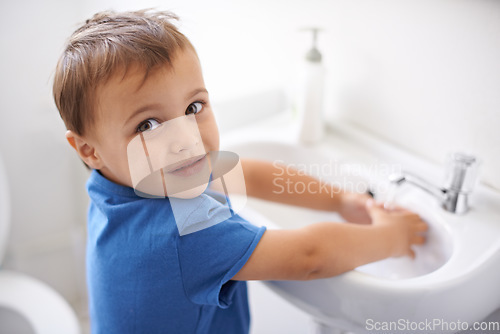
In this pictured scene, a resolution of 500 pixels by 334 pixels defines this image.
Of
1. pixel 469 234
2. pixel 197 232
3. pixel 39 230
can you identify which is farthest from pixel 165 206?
pixel 39 230

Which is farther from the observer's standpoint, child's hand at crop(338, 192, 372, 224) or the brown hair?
child's hand at crop(338, 192, 372, 224)

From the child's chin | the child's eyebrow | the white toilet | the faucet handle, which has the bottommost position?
the white toilet

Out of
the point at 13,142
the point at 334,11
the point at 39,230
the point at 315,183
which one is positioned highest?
the point at 334,11

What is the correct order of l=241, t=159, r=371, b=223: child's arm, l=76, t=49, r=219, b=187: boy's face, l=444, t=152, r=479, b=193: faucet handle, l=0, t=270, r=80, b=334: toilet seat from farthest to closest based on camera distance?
l=0, t=270, r=80, b=334: toilet seat
l=241, t=159, r=371, b=223: child's arm
l=444, t=152, r=479, b=193: faucet handle
l=76, t=49, r=219, b=187: boy's face

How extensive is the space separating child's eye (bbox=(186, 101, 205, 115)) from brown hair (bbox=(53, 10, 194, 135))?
0.05 meters

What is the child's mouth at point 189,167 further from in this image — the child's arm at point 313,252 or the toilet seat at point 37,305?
the toilet seat at point 37,305

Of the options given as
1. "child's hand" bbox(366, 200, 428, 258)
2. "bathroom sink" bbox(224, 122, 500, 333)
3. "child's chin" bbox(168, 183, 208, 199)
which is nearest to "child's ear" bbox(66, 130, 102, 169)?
"child's chin" bbox(168, 183, 208, 199)

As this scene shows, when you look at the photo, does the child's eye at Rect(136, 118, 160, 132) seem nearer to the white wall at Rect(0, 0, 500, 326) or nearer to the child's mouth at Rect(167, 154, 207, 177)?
the child's mouth at Rect(167, 154, 207, 177)

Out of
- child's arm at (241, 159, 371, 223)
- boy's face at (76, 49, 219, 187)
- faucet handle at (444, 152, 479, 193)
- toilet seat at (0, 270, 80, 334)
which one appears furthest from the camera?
toilet seat at (0, 270, 80, 334)

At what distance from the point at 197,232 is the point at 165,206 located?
0.06 m

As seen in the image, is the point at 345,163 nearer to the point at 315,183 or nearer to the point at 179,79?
the point at 315,183

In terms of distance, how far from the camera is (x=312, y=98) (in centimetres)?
77

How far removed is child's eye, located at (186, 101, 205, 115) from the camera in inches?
17.5

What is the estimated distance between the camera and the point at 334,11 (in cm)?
76
